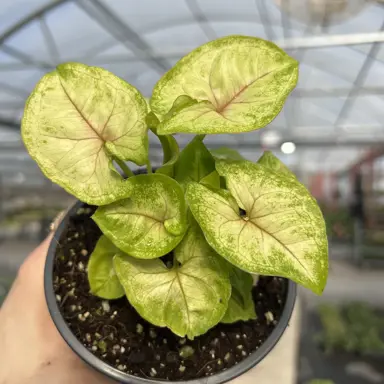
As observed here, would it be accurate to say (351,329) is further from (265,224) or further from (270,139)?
(270,139)

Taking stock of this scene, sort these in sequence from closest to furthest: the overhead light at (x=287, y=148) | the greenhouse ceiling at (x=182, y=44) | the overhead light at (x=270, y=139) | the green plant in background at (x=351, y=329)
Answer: the green plant in background at (x=351, y=329)
the greenhouse ceiling at (x=182, y=44)
the overhead light at (x=287, y=148)
the overhead light at (x=270, y=139)

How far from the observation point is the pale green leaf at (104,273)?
0.48 metres

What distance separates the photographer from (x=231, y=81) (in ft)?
1.46

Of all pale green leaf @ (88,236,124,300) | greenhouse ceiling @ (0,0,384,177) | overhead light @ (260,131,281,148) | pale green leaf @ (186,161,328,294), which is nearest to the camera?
pale green leaf @ (186,161,328,294)

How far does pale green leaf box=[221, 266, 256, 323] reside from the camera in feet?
1.56

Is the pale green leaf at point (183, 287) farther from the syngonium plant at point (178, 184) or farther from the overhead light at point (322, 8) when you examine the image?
the overhead light at point (322, 8)

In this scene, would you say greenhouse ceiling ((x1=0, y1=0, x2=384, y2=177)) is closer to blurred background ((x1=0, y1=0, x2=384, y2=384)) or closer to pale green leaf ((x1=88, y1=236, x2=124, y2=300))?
blurred background ((x1=0, y1=0, x2=384, y2=384))

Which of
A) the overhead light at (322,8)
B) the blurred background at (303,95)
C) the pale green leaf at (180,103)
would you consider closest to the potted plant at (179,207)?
the pale green leaf at (180,103)

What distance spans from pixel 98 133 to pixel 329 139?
3891 millimetres

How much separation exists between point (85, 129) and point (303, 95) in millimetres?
5043

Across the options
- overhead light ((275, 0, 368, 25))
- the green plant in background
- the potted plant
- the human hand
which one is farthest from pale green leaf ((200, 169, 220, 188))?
overhead light ((275, 0, 368, 25))

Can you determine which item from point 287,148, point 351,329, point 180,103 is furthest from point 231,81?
point 287,148

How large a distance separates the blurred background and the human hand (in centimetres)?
91

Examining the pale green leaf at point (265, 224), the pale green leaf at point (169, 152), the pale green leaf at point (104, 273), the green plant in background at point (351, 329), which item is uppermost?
the pale green leaf at point (169, 152)
